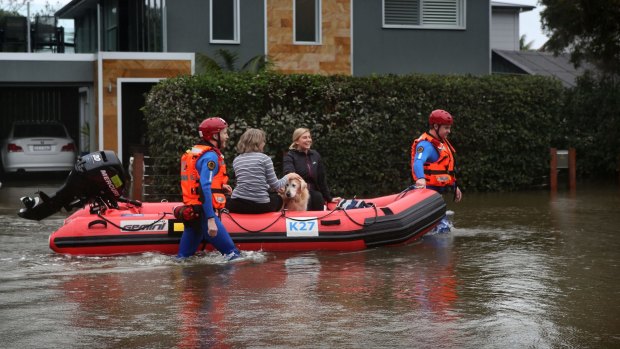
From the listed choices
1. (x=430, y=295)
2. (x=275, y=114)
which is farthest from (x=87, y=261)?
(x=275, y=114)

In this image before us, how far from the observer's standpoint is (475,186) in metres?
22.6

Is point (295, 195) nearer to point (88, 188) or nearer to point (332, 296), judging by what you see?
point (88, 188)

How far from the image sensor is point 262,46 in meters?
26.7

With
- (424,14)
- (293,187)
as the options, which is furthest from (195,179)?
(424,14)

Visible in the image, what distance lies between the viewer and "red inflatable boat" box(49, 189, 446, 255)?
12.6 m

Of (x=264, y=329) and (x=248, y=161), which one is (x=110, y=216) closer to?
(x=248, y=161)

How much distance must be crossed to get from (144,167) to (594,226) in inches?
342

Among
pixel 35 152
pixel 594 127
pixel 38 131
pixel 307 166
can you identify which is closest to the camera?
pixel 307 166

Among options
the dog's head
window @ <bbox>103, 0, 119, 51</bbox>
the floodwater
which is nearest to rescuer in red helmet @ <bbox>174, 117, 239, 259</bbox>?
the floodwater

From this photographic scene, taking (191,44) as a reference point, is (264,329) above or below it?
below

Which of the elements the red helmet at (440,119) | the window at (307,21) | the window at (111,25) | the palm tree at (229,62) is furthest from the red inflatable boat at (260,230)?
the window at (111,25)

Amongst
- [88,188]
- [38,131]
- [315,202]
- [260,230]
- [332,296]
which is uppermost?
[38,131]

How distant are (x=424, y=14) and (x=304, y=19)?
3.42 m

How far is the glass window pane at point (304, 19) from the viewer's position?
88.6ft
